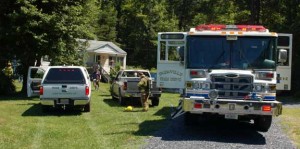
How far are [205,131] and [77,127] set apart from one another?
3.81 m

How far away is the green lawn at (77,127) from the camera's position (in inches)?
424

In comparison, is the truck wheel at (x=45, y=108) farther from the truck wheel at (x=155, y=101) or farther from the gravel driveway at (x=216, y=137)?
the truck wheel at (x=155, y=101)

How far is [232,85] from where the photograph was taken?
1169 cm

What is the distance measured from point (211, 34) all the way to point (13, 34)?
15.2 metres

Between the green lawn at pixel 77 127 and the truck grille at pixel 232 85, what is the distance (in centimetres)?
232

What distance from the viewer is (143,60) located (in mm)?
65312

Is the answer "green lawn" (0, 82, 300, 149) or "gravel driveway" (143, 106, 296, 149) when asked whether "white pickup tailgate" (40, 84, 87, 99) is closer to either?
"green lawn" (0, 82, 300, 149)

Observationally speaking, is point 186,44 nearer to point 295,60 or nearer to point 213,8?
point 295,60

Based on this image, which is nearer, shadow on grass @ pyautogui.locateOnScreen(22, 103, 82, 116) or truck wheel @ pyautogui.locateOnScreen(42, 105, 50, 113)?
shadow on grass @ pyautogui.locateOnScreen(22, 103, 82, 116)

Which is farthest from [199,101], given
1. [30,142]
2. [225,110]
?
[30,142]

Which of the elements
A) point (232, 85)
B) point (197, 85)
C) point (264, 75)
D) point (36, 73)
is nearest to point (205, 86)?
point (197, 85)

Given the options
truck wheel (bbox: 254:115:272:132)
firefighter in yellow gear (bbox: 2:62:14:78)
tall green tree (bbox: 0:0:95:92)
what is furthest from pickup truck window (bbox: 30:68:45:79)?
truck wheel (bbox: 254:115:272:132)

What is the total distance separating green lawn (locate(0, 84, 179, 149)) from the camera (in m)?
10.8

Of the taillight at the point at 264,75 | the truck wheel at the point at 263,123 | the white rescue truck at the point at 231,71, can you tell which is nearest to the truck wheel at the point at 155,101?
the truck wheel at the point at 263,123
